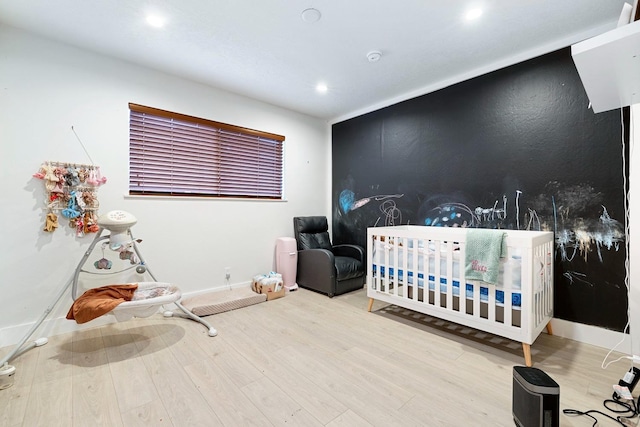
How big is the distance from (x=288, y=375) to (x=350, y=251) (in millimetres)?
2285

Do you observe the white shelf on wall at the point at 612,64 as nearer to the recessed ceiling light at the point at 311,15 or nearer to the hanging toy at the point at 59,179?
the recessed ceiling light at the point at 311,15

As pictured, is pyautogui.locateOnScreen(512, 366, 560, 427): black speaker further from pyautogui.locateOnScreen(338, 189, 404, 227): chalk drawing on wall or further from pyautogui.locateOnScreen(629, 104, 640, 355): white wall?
pyautogui.locateOnScreen(338, 189, 404, 227): chalk drawing on wall

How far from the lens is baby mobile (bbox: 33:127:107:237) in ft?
7.52

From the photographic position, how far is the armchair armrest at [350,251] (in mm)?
3769

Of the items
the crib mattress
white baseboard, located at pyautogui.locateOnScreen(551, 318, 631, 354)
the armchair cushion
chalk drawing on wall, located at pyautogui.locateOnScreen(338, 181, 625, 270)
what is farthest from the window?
white baseboard, located at pyautogui.locateOnScreen(551, 318, 631, 354)

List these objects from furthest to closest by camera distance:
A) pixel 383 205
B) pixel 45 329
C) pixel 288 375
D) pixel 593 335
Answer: pixel 383 205 → pixel 45 329 → pixel 593 335 → pixel 288 375

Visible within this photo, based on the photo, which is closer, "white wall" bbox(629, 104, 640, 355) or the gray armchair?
"white wall" bbox(629, 104, 640, 355)

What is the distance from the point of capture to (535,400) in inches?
47.2

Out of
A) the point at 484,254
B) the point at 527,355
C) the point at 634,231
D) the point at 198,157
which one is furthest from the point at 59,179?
the point at 634,231

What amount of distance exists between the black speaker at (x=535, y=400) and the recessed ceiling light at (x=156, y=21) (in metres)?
3.24

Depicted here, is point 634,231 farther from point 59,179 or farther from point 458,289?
point 59,179

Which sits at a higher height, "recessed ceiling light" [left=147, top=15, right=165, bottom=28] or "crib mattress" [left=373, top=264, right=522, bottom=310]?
"recessed ceiling light" [left=147, top=15, right=165, bottom=28]

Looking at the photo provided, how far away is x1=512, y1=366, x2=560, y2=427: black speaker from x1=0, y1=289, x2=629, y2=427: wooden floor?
0.15m

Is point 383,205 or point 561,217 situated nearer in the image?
point 561,217
